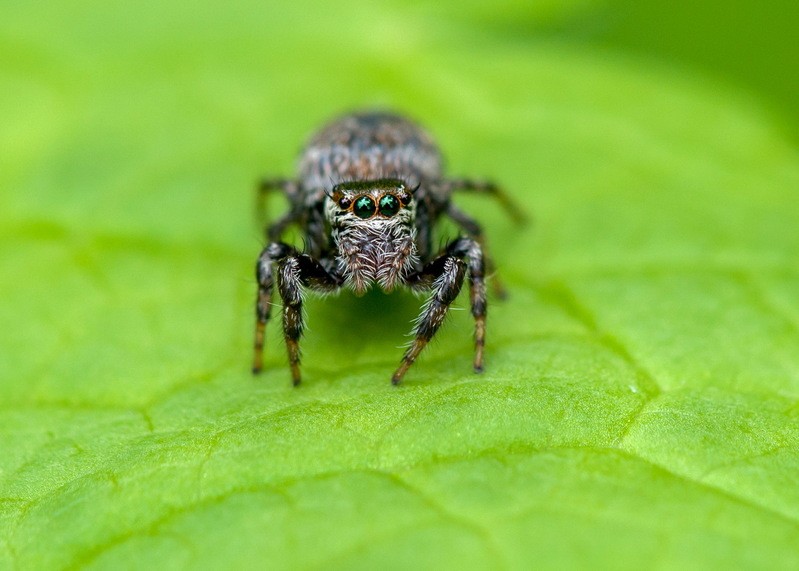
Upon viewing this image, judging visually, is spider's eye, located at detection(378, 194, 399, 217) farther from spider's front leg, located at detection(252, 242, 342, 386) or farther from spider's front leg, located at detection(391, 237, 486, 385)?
spider's front leg, located at detection(252, 242, 342, 386)

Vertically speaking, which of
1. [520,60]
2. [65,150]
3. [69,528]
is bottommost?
[69,528]

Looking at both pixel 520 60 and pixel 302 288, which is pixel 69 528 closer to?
pixel 302 288

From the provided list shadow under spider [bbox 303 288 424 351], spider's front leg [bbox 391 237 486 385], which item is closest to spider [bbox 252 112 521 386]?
spider's front leg [bbox 391 237 486 385]

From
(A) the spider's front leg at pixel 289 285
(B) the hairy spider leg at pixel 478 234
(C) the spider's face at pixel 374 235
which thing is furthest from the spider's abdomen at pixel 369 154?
(A) the spider's front leg at pixel 289 285

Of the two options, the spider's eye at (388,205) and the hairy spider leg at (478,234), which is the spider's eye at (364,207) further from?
the hairy spider leg at (478,234)

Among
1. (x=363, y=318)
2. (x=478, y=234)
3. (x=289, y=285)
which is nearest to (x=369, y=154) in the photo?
(x=478, y=234)

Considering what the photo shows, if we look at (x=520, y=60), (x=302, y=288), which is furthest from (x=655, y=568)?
(x=520, y=60)

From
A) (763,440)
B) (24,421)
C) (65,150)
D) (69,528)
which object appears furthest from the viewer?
(65,150)
